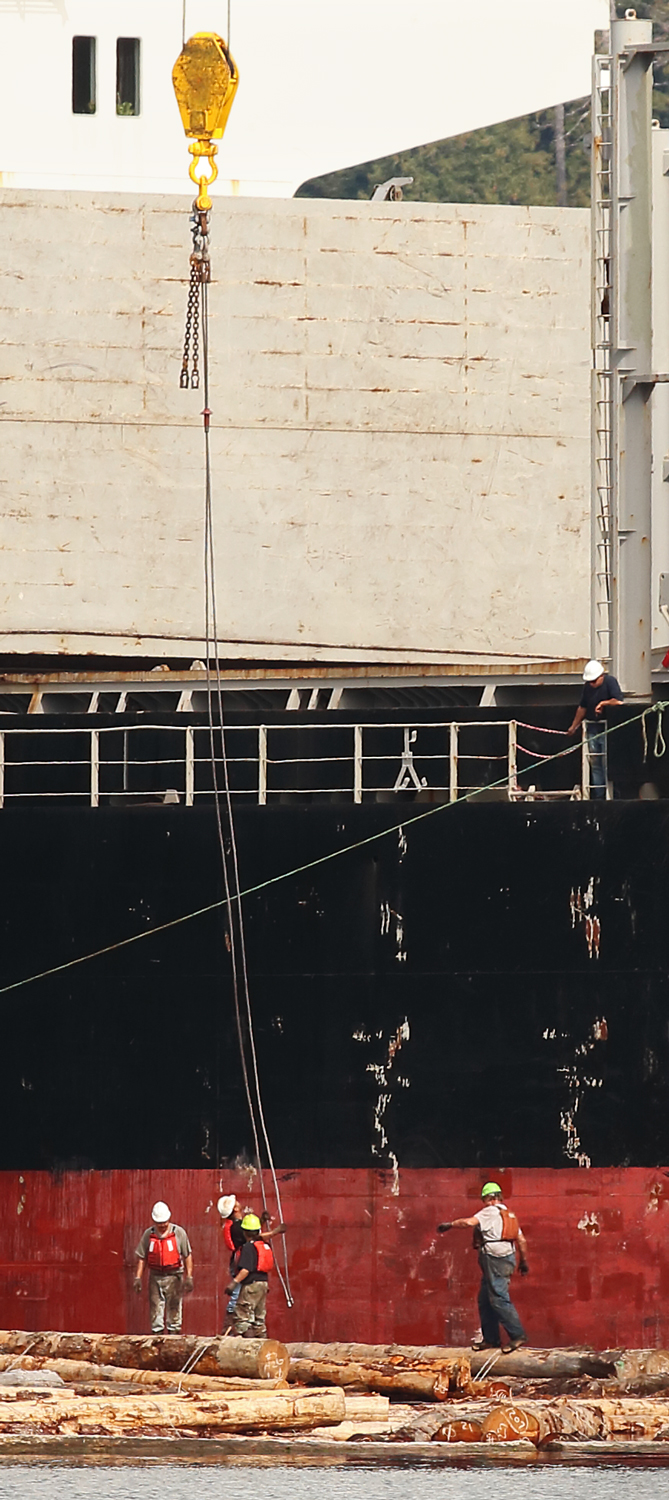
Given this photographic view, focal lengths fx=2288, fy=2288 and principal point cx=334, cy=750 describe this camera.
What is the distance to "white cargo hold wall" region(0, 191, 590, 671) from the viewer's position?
66.5ft

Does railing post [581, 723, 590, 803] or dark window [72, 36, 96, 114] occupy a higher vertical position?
dark window [72, 36, 96, 114]

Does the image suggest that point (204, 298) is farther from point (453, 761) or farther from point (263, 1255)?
point (263, 1255)

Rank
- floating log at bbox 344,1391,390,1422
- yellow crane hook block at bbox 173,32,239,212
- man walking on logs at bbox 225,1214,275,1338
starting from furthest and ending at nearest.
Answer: yellow crane hook block at bbox 173,32,239,212 < man walking on logs at bbox 225,1214,275,1338 < floating log at bbox 344,1391,390,1422

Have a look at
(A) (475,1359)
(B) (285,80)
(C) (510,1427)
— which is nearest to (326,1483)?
(C) (510,1427)

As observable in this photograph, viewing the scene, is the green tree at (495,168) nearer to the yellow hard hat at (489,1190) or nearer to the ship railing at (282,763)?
the ship railing at (282,763)

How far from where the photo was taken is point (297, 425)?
20500 mm

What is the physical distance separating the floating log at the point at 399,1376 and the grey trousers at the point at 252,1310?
0.70 metres

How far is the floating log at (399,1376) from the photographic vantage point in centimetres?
1366

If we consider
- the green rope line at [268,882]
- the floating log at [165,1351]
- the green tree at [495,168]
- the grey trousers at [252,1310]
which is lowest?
the floating log at [165,1351]

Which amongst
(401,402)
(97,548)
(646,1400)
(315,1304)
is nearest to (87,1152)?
(315,1304)

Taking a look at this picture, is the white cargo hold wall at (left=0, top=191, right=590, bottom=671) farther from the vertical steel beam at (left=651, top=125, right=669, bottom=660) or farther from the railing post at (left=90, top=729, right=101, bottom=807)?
the railing post at (left=90, top=729, right=101, bottom=807)

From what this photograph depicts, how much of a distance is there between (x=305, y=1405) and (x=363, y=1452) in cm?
44

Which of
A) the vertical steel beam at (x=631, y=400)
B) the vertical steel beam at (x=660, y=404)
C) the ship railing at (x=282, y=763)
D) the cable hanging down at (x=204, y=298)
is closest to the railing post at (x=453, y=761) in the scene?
the ship railing at (x=282, y=763)

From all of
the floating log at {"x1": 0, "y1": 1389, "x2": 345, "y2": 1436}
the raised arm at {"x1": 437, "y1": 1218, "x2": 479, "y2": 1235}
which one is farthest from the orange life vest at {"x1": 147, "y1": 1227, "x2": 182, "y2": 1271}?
the floating log at {"x1": 0, "y1": 1389, "x2": 345, "y2": 1436}
